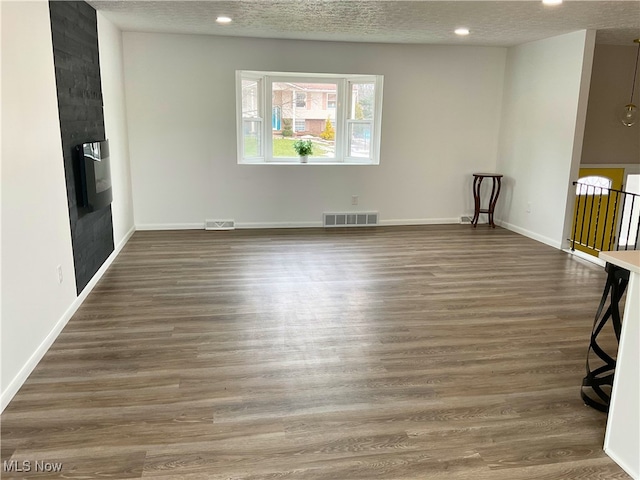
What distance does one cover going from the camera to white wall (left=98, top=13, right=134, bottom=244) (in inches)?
199

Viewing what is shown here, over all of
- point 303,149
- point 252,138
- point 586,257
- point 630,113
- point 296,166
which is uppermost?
point 630,113

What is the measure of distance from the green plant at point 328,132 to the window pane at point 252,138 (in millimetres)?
902

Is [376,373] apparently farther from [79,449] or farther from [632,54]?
[632,54]

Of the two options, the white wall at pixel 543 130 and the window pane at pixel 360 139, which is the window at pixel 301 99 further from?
the white wall at pixel 543 130

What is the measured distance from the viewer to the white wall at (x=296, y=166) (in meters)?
6.20

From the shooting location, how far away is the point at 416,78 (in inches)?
265

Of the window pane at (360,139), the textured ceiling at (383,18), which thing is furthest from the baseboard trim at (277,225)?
the textured ceiling at (383,18)

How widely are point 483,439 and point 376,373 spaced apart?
75 centimetres

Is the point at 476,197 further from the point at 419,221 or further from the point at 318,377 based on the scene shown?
the point at 318,377

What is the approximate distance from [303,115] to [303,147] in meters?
0.47

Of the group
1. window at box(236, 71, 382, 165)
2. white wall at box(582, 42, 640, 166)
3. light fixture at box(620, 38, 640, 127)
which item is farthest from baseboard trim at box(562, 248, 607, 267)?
window at box(236, 71, 382, 165)

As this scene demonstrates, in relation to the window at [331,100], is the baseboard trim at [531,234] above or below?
below
